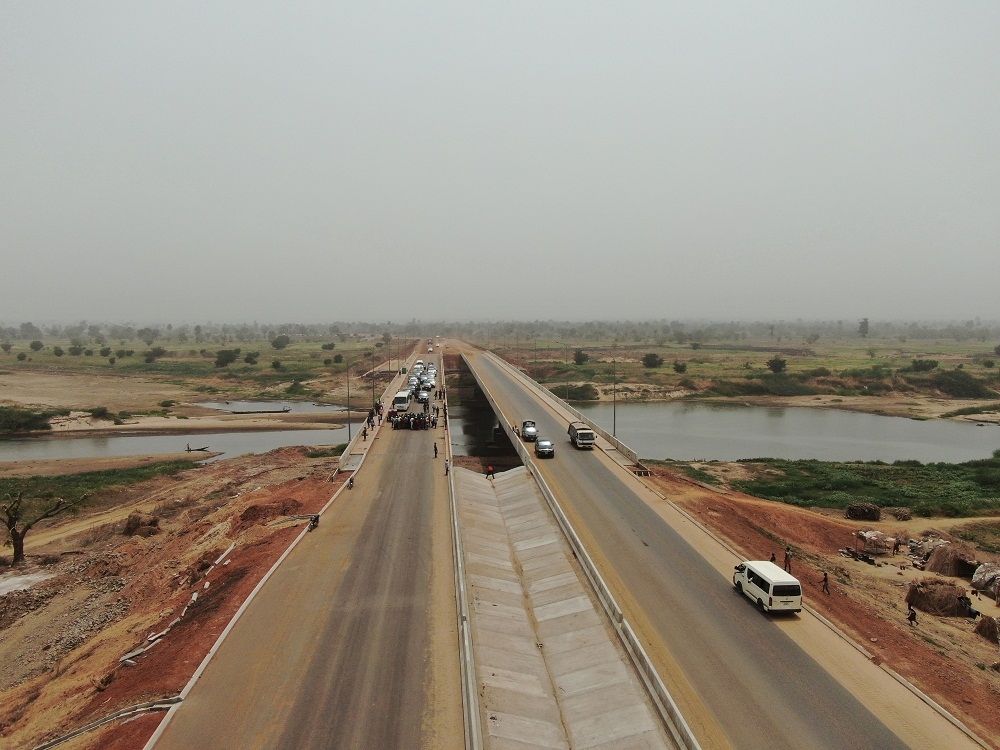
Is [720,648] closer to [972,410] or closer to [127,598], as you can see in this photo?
[127,598]

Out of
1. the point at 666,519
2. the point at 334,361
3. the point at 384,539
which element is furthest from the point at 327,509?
the point at 334,361

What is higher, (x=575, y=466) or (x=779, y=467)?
(x=575, y=466)

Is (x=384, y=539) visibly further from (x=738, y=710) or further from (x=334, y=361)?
(x=334, y=361)

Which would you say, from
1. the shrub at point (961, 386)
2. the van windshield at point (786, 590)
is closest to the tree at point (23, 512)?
the van windshield at point (786, 590)

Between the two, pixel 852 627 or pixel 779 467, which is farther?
pixel 779 467

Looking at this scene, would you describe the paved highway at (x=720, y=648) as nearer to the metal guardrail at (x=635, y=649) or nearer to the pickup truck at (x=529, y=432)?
the metal guardrail at (x=635, y=649)

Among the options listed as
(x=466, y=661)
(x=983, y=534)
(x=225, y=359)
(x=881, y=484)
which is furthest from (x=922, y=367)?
(x=225, y=359)
